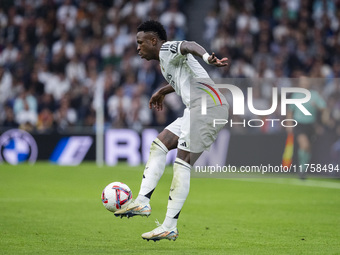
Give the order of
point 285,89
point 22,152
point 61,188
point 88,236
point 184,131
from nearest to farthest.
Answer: point 184,131 → point 88,236 → point 61,188 → point 285,89 → point 22,152

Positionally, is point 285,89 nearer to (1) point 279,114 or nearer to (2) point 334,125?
(1) point 279,114

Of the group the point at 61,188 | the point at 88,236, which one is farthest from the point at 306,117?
the point at 88,236

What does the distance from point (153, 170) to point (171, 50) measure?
4.06 feet

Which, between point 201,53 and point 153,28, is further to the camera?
point 153,28

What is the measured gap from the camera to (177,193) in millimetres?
6902

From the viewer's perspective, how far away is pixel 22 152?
19062mm

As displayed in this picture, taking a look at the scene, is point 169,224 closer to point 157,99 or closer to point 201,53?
point 157,99

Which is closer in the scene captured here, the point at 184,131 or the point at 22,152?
the point at 184,131

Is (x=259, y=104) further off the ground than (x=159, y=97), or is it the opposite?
(x=159, y=97)

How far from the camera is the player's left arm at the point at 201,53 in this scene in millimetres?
6066

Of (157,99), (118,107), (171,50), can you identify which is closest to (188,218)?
(157,99)

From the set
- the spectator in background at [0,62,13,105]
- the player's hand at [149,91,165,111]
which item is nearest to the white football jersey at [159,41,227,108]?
the player's hand at [149,91,165,111]

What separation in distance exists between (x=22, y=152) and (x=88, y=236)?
11.9 meters

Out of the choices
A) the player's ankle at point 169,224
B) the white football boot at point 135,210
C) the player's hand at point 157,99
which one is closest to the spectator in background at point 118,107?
the player's hand at point 157,99
